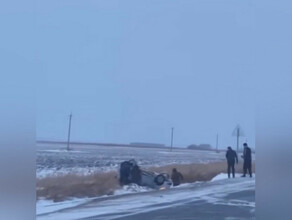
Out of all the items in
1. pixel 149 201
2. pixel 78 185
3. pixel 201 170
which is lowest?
pixel 149 201

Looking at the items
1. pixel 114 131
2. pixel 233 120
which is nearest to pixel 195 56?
pixel 233 120

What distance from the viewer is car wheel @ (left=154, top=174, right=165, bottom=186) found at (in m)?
4.05

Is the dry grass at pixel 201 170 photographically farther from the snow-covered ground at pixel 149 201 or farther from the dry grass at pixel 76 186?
the dry grass at pixel 76 186

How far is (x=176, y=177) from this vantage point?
415 cm

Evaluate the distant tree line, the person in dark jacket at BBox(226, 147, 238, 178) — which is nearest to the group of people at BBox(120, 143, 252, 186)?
the person in dark jacket at BBox(226, 147, 238, 178)

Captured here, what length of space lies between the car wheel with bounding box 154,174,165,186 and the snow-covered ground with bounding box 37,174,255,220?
0.08 meters

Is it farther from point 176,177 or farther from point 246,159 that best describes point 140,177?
point 246,159

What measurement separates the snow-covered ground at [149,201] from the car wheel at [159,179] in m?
0.08

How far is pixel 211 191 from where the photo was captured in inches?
173

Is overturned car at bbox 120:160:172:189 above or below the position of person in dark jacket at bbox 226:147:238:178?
below

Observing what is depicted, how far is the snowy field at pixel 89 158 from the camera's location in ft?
12.4

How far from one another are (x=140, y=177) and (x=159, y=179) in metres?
0.14

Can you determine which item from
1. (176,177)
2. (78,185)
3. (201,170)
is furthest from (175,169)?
(78,185)

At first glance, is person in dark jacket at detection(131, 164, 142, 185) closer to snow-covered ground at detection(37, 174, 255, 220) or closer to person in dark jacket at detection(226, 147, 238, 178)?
snow-covered ground at detection(37, 174, 255, 220)
